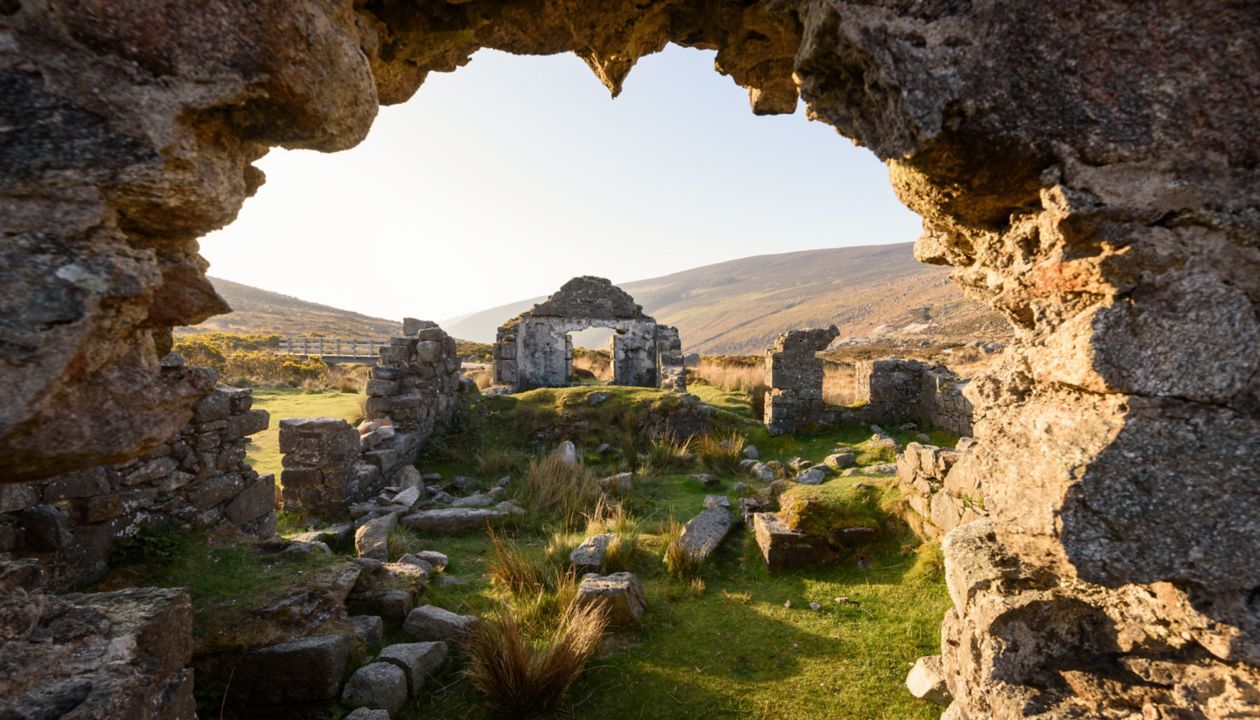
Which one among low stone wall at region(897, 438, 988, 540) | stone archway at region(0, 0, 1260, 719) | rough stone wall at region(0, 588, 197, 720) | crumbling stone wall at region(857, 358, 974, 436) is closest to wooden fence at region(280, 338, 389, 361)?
crumbling stone wall at region(857, 358, 974, 436)

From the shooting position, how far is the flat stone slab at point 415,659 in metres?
3.57

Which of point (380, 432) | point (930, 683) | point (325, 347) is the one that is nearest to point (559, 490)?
point (380, 432)

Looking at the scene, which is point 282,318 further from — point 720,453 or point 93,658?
point 93,658

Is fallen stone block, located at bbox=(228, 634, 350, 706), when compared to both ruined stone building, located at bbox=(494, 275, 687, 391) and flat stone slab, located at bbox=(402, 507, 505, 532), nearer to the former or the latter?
flat stone slab, located at bbox=(402, 507, 505, 532)

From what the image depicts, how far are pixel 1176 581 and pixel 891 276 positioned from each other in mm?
86858

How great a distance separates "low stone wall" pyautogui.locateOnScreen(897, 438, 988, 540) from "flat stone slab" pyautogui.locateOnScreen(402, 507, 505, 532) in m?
4.24

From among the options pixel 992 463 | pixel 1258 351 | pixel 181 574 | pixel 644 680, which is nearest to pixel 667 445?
pixel 644 680

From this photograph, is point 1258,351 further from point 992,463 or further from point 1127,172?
point 992,463

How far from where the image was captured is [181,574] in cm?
408

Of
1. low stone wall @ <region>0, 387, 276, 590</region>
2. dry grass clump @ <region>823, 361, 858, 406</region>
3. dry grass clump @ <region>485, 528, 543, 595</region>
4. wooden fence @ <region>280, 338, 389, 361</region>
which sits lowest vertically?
dry grass clump @ <region>485, 528, 543, 595</region>

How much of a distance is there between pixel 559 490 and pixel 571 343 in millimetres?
9784

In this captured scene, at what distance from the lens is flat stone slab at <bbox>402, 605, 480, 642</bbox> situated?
4.06m

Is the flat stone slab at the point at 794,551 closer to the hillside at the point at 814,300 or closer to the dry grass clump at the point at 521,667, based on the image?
the dry grass clump at the point at 521,667

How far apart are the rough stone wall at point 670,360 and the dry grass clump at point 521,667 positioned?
422 inches
